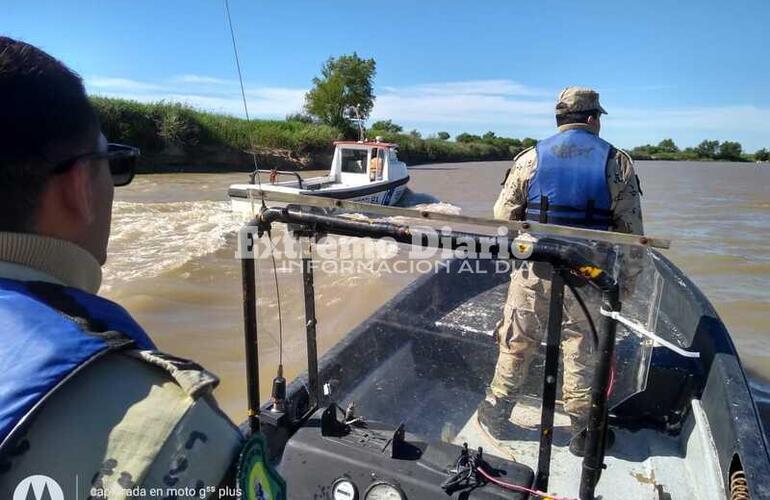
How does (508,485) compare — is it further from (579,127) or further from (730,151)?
(730,151)

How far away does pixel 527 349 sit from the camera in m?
2.46

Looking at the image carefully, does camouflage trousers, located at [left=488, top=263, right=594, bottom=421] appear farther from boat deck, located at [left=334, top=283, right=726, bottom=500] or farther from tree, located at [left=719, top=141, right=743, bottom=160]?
tree, located at [left=719, top=141, right=743, bottom=160]

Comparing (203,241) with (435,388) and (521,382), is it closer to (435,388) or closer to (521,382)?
(435,388)

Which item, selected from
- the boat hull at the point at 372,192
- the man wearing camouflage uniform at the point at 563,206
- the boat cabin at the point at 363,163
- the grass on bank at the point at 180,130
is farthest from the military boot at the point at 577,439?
the grass on bank at the point at 180,130

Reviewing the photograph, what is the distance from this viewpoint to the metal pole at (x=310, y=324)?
2.01 m

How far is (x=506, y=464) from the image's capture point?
1.58m

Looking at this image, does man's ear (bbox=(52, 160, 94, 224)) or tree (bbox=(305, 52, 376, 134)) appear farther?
tree (bbox=(305, 52, 376, 134))

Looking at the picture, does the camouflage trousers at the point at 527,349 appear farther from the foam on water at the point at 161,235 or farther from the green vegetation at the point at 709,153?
the green vegetation at the point at 709,153

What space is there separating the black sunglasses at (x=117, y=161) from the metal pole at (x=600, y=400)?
115 cm

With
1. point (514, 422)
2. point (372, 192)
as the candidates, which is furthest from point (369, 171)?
point (514, 422)

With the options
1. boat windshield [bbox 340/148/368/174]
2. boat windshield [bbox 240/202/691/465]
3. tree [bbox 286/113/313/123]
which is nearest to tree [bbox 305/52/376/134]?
tree [bbox 286/113/313/123]

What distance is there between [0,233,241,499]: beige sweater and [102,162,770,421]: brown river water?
138 centimetres

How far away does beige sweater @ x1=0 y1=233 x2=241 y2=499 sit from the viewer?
22.7 inches

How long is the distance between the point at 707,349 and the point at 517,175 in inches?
50.6
